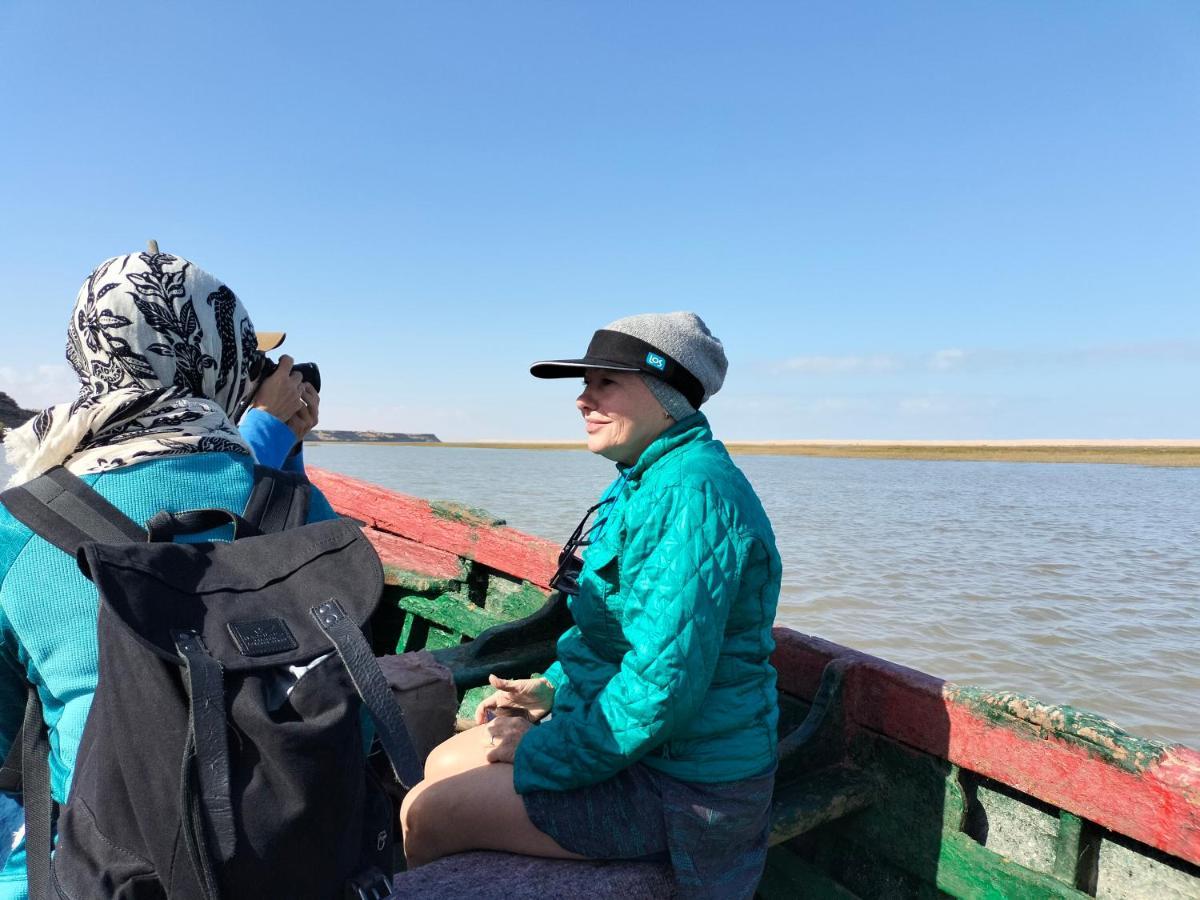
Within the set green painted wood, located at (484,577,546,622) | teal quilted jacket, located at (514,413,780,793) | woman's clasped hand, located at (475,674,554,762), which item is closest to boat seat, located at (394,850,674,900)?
teal quilted jacket, located at (514,413,780,793)

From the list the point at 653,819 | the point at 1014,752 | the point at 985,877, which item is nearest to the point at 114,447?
the point at 653,819

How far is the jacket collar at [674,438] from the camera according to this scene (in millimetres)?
1890

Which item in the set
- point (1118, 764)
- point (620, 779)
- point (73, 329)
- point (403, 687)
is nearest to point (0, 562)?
point (73, 329)

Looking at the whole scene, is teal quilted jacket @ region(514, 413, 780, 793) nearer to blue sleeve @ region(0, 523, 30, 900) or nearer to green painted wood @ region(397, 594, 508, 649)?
blue sleeve @ region(0, 523, 30, 900)

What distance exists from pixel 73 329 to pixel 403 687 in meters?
1.49

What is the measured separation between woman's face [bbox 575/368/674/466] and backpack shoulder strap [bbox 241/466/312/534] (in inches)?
30.4

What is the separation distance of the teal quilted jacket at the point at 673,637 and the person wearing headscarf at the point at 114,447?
64 cm

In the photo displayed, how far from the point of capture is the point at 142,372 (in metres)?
1.45

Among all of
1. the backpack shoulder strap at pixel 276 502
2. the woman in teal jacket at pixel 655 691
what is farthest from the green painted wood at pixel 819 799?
the backpack shoulder strap at pixel 276 502

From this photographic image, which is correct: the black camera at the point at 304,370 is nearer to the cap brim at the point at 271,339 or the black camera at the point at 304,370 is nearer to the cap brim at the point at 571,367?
the cap brim at the point at 271,339

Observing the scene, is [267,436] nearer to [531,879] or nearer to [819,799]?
[531,879]

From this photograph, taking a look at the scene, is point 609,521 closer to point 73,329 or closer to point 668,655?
point 668,655

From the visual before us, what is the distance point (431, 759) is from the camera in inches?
80.5

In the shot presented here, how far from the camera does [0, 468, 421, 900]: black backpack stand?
1015 mm
